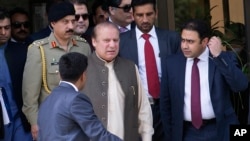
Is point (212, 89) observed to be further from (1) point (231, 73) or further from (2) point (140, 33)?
(2) point (140, 33)

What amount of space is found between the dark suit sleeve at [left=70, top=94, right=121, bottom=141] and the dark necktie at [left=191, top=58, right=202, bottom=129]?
1376mm

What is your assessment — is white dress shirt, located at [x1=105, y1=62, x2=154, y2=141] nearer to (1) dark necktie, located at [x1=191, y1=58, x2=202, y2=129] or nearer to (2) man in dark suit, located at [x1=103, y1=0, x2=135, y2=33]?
(1) dark necktie, located at [x1=191, y1=58, x2=202, y2=129]

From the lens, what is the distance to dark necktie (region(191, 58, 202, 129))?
4.90m

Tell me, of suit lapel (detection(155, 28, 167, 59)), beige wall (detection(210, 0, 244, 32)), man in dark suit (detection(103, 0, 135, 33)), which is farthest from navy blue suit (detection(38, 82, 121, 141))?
beige wall (detection(210, 0, 244, 32))

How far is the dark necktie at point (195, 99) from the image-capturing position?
4898 mm

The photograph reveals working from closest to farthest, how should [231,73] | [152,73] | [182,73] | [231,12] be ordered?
[231,73] → [182,73] → [152,73] → [231,12]

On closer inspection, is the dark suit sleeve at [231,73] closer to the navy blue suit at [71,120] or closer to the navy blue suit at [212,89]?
the navy blue suit at [212,89]

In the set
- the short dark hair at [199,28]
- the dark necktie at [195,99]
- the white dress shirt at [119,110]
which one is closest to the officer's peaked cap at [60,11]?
the white dress shirt at [119,110]

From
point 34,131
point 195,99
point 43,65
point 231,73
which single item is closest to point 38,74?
point 43,65

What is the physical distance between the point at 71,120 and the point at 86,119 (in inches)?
4.0

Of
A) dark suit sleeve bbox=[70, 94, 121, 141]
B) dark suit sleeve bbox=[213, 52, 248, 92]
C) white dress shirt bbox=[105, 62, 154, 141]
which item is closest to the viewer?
dark suit sleeve bbox=[70, 94, 121, 141]

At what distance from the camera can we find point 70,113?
3.64 meters

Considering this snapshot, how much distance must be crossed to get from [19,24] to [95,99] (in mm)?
1510

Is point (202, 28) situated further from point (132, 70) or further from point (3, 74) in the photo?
point (3, 74)
